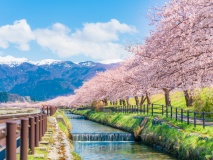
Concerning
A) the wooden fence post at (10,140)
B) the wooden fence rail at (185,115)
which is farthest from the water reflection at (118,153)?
the wooden fence post at (10,140)

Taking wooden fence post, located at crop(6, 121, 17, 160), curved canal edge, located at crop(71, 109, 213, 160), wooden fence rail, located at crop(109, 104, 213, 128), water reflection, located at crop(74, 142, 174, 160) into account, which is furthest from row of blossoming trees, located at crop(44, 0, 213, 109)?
wooden fence post, located at crop(6, 121, 17, 160)

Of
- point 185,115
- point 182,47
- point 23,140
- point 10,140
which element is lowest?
point 185,115

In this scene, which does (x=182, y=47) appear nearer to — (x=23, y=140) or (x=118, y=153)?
(x=23, y=140)

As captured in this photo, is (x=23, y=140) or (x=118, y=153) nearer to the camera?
(x=23, y=140)

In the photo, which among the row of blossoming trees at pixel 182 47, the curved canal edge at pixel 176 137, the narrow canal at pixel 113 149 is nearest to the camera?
the row of blossoming trees at pixel 182 47

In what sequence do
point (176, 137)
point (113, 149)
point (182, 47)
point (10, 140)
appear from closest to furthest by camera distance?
point (10, 140) < point (182, 47) < point (176, 137) < point (113, 149)

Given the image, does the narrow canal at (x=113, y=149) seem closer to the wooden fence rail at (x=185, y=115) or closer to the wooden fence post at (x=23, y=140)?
the wooden fence rail at (x=185, y=115)

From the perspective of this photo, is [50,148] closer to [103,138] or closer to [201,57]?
[201,57]

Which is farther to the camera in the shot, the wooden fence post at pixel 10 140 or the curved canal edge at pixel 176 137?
the curved canal edge at pixel 176 137

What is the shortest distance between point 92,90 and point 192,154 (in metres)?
70.6

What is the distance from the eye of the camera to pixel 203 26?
15.8 metres

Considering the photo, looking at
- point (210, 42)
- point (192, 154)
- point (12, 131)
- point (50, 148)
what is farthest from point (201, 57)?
point (12, 131)

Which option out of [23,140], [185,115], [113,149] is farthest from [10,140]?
[185,115]

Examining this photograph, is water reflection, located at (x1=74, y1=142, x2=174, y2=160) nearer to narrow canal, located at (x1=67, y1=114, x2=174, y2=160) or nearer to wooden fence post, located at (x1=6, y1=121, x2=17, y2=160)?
narrow canal, located at (x1=67, y1=114, x2=174, y2=160)
